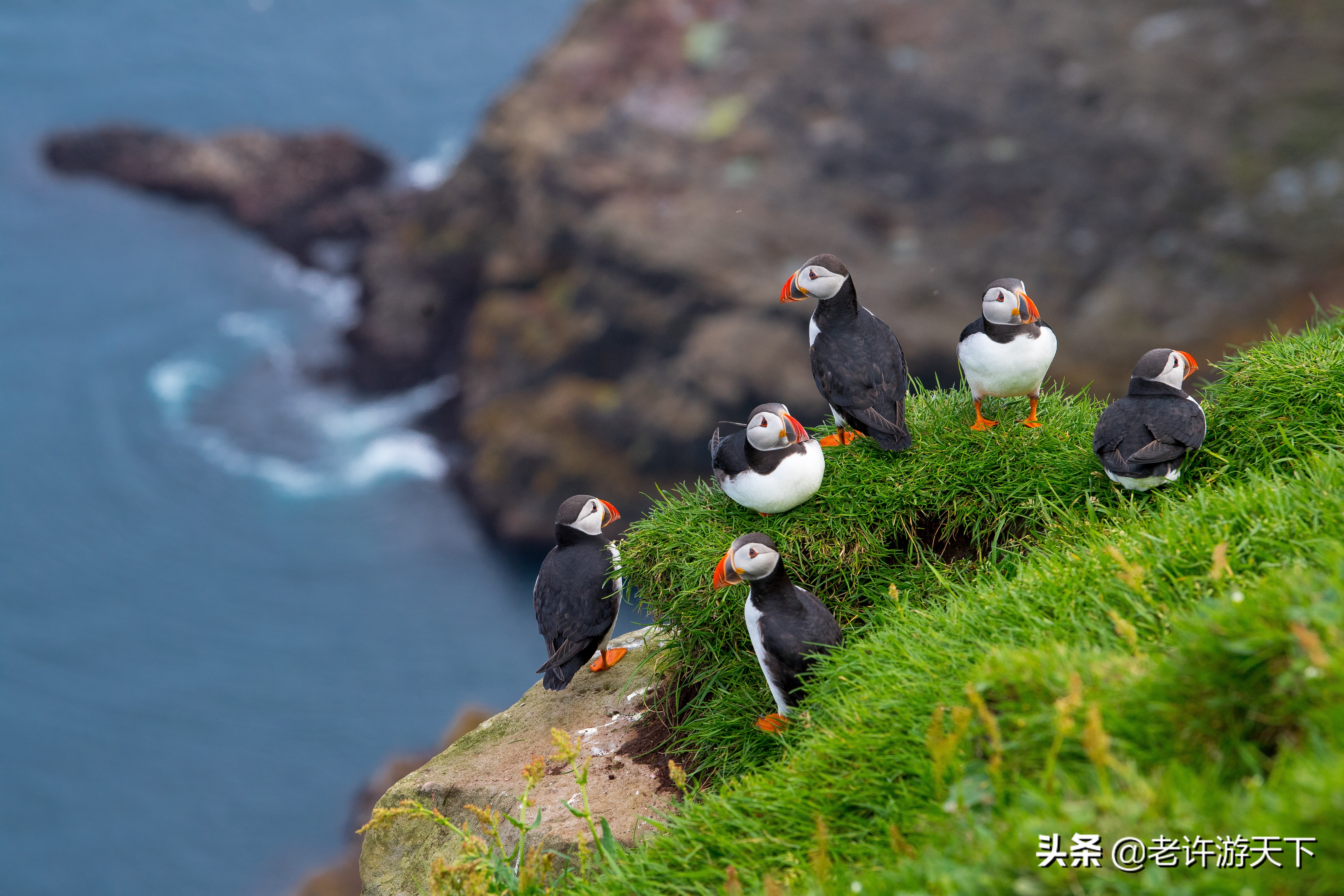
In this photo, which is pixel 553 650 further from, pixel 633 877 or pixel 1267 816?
pixel 1267 816

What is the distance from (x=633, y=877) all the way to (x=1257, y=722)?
1.94 meters

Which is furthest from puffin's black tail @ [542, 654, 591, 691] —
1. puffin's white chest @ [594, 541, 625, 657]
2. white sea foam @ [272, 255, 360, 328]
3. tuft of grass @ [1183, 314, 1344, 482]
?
white sea foam @ [272, 255, 360, 328]

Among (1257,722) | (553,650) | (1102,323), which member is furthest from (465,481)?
(1257,722)

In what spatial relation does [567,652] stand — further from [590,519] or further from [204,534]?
[204,534]

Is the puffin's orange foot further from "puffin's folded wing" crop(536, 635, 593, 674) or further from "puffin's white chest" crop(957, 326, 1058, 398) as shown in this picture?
"puffin's white chest" crop(957, 326, 1058, 398)

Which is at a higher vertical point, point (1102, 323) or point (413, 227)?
point (413, 227)

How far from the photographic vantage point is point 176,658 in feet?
59.6

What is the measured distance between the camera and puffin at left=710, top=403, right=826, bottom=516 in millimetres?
4379

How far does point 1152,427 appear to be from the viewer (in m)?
4.14

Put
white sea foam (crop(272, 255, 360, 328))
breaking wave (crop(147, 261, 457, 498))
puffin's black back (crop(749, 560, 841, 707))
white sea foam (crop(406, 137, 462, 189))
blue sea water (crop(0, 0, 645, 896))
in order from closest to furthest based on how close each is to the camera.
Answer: puffin's black back (crop(749, 560, 841, 707)) → blue sea water (crop(0, 0, 645, 896)) → breaking wave (crop(147, 261, 457, 498)) → white sea foam (crop(272, 255, 360, 328)) → white sea foam (crop(406, 137, 462, 189))

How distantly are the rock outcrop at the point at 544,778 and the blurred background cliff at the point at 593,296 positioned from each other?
11024 millimetres

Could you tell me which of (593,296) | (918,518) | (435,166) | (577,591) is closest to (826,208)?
(593,296)

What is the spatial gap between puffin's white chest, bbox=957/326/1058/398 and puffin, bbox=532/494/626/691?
6.36 ft

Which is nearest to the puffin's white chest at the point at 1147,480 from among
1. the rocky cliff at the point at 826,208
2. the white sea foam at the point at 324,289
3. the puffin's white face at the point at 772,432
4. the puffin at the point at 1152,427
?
the puffin at the point at 1152,427
